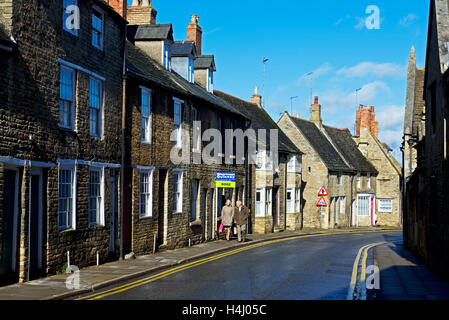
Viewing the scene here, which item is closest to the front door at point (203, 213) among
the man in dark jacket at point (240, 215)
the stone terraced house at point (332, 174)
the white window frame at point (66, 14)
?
the man in dark jacket at point (240, 215)

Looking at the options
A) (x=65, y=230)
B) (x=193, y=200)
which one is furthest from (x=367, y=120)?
(x=65, y=230)

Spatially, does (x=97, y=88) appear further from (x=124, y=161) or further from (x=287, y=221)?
(x=287, y=221)

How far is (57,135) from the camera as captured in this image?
50.5 ft

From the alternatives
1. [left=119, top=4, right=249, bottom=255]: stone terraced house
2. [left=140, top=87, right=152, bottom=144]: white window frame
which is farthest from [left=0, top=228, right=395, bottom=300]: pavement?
[left=140, top=87, right=152, bottom=144]: white window frame

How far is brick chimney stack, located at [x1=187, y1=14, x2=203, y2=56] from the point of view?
117 ft

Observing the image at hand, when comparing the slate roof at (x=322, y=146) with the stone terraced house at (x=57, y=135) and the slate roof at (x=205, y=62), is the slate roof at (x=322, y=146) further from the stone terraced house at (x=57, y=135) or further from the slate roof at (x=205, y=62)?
the stone terraced house at (x=57, y=135)

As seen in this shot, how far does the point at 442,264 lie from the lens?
53.5 feet

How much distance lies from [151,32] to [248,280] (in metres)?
15.0

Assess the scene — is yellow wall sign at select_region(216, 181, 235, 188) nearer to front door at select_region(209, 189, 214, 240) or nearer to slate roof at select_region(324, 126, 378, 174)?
front door at select_region(209, 189, 214, 240)

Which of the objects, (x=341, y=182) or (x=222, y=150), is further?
(x=341, y=182)

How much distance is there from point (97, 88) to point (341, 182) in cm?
3922

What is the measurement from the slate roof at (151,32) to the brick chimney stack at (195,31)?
373 inches

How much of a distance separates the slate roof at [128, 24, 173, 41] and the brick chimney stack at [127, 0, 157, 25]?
3.06 meters
